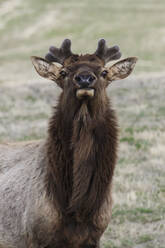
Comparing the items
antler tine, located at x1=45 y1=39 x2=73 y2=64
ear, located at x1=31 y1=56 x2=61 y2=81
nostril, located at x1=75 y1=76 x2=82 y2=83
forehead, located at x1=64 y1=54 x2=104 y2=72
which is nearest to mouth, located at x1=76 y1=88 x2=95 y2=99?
nostril, located at x1=75 y1=76 x2=82 y2=83

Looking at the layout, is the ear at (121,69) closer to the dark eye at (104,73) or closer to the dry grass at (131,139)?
the dark eye at (104,73)

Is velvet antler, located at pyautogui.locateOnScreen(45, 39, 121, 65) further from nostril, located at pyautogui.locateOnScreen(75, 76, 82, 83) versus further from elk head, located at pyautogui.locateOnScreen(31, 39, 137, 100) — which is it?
nostril, located at pyautogui.locateOnScreen(75, 76, 82, 83)

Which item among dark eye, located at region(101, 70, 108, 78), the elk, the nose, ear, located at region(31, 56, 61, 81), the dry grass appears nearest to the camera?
the nose

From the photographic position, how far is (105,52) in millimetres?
6621

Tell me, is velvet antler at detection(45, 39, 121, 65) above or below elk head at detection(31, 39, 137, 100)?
above

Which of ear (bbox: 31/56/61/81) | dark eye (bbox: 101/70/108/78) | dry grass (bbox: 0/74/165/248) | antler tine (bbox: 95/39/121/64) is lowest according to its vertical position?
dry grass (bbox: 0/74/165/248)

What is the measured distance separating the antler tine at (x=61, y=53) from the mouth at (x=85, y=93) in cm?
88

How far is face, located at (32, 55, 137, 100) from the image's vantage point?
554 centimetres

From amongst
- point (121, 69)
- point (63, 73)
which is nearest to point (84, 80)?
point (63, 73)

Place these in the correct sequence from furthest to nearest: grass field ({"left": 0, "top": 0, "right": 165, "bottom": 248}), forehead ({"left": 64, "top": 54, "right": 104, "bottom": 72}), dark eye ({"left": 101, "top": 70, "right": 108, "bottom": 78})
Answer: grass field ({"left": 0, "top": 0, "right": 165, "bottom": 248}), dark eye ({"left": 101, "top": 70, "right": 108, "bottom": 78}), forehead ({"left": 64, "top": 54, "right": 104, "bottom": 72})

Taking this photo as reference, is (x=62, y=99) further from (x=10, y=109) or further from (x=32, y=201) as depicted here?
(x=10, y=109)

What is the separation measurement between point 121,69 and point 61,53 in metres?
0.76

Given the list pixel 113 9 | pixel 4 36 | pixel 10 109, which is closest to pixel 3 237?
pixel 10 109

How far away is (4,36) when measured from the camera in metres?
51.9
